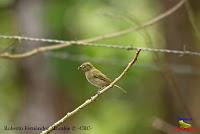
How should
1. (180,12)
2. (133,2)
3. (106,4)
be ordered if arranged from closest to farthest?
(180,12) → (106,4) → (133,2)

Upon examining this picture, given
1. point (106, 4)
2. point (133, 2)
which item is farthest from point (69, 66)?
point (133, 2)

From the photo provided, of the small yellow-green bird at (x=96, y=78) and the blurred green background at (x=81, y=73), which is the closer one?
the small yellow-green bird at (x=96, y=78)

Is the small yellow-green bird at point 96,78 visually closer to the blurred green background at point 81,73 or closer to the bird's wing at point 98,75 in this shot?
the bird's wing at point 98,75

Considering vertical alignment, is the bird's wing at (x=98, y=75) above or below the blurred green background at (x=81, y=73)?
below

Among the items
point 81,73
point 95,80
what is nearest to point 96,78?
point 95,80

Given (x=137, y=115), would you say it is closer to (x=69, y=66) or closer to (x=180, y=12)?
(x=69, y=66)

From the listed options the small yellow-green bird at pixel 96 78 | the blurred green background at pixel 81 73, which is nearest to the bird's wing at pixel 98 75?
the small yellow-green bird at pixel 96 78

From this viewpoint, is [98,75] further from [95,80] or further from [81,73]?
[81,73]

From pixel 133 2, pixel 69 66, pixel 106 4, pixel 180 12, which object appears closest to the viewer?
pixel 180 12

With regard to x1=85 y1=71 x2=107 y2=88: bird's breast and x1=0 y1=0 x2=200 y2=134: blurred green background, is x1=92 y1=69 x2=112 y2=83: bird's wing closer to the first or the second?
x1=85 y1=71 x2=107 y2=88: bird's breast
